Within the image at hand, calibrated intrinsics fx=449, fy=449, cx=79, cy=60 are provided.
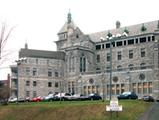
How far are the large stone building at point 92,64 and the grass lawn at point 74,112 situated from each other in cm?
4131

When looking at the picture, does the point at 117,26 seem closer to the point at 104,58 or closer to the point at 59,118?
the point at 104,58

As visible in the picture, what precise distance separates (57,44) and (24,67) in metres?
15.2

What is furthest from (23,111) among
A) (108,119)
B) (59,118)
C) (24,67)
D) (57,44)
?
(57,44)

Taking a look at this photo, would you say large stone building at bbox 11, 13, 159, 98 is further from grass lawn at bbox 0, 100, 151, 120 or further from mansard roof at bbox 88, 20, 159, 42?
grass lawn at bbox 0, 100, 151, 120

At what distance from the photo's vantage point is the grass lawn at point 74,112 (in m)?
49.8

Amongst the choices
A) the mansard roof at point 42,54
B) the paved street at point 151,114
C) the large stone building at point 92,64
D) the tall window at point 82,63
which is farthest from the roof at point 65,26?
the paved street at point 151,114

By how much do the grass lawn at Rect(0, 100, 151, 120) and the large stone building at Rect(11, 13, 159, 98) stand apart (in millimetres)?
41307

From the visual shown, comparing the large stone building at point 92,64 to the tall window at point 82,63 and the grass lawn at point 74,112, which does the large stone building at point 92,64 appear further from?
the grass lawn at point 74,112

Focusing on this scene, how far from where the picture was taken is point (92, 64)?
11700cm

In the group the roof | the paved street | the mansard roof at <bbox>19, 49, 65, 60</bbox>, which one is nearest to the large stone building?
the mansard roof at <bbox>19, 49, 65, 60</bbox>

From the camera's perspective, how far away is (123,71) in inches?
3915

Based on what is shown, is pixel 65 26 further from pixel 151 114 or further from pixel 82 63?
pixel 151 114

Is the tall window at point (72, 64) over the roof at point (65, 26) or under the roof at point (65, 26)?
under

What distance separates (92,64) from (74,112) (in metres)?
64.7
